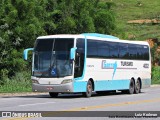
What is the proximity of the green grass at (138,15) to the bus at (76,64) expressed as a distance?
4175 centimetres

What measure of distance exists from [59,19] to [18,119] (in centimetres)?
3060

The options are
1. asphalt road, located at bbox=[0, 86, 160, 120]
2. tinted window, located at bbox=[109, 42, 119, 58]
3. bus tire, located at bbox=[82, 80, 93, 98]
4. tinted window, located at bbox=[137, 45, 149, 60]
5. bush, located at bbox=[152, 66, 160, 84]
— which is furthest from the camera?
bush, located at bbox=[152, 66, 160, 84]

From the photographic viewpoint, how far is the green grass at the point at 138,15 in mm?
80375

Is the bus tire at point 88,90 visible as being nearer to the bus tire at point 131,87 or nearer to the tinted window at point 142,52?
the bus tire at point 131,87

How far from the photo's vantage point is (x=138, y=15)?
104m

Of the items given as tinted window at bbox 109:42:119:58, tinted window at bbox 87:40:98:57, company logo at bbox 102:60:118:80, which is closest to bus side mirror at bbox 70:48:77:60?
tinted window at bbox 87:40:98:57

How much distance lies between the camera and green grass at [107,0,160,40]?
8038cm

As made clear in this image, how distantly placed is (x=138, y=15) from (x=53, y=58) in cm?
7838

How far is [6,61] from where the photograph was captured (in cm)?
3816

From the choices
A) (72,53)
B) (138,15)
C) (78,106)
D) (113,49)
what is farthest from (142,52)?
(138,15)

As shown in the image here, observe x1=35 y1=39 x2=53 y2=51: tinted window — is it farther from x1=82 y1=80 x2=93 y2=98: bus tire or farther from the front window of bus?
x1=82 y1=80 x2=93 y2=98: bus tire

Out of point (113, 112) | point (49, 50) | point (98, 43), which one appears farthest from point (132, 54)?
point (113, 112)

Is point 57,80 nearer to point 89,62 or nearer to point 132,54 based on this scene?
point 89,62

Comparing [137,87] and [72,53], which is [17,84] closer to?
[137,87]
